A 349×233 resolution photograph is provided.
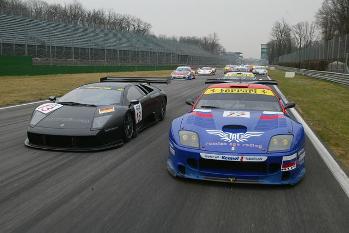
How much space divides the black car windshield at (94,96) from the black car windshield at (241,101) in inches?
79.1

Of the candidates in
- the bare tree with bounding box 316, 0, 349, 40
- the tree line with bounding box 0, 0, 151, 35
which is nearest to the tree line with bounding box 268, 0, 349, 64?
the bare tree with bounding box 316, 0, 349, 40

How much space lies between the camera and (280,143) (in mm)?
5398

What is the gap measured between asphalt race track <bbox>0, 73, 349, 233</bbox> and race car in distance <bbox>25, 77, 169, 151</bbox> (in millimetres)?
345

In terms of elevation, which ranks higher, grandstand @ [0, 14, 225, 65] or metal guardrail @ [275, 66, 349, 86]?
grandstand @ [0, 14, 225, 65]

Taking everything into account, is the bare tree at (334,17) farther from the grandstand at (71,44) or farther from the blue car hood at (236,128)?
the blue car hood at (236,128)

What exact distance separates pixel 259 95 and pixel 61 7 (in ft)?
340

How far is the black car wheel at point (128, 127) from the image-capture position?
7.90m

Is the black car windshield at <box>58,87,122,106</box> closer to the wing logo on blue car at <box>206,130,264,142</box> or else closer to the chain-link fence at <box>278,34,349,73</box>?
the wing logo on blue car at <box>206,130,264,142</box>

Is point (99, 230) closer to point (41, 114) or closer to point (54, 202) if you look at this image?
point (54, 202)

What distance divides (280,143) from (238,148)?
22.5 inches

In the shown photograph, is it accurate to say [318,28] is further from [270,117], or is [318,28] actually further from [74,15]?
[270,117]

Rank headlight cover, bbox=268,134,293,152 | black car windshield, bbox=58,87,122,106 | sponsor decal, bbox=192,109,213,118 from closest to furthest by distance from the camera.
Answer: headlight cover, bbox=268,134,293,152 → sponsor decal, bbox=192,109,213,118 → black car windshield, bbox=58,87,122,106

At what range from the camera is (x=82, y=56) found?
53312 mm

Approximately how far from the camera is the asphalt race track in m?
4.07
